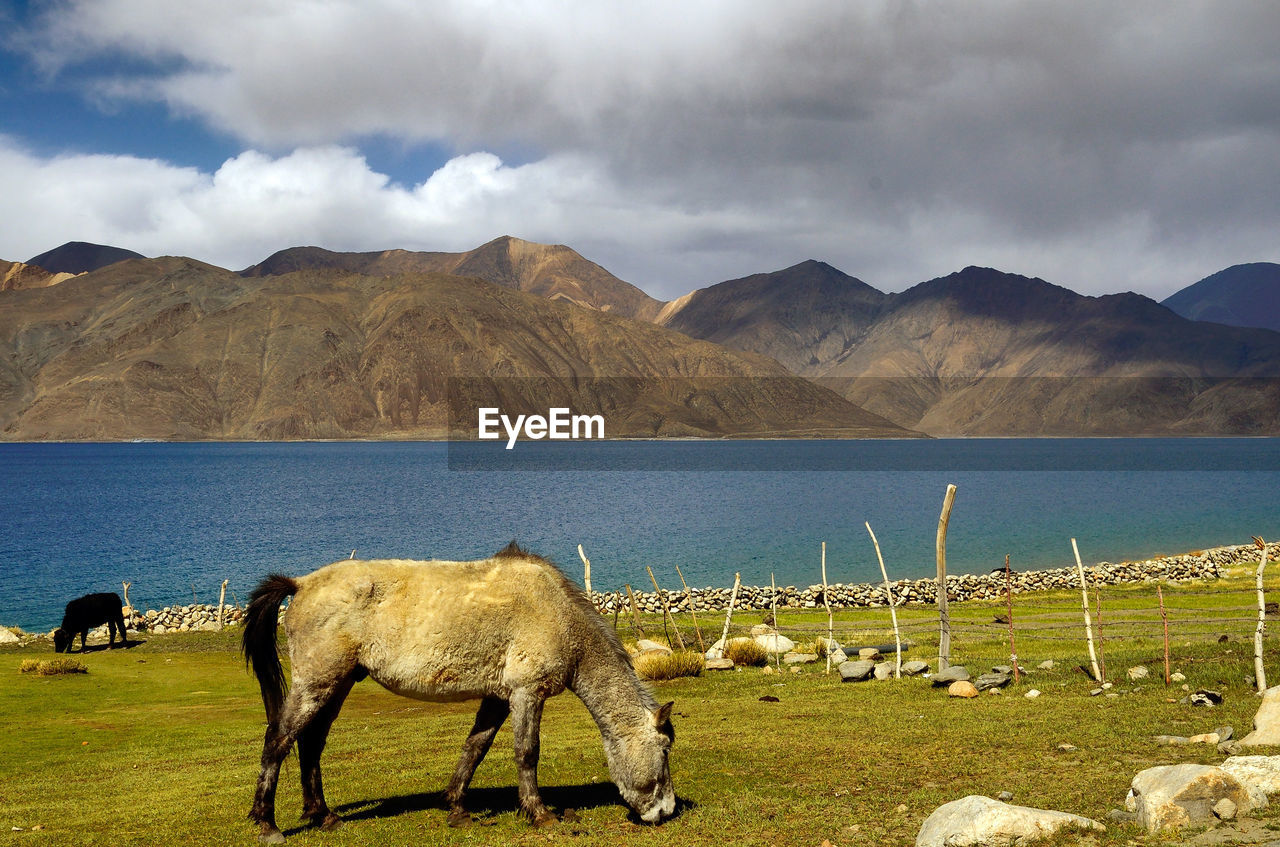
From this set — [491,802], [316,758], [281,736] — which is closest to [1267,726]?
[491,802]

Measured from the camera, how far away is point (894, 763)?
546 inches

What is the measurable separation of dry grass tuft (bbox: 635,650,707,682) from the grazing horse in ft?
44.5

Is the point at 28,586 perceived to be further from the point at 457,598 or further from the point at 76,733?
the point at 457,598

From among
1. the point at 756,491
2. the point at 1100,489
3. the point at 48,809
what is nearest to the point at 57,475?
the point at 756,491

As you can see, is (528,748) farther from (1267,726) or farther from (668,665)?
(668,665)

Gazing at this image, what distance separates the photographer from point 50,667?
1056 inches

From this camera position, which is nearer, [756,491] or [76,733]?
Answer: [76,733]

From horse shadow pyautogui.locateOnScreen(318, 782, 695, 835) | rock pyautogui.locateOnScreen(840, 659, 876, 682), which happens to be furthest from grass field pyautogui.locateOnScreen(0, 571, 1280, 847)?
rock pyautogui.locateOnScreen(840, 659, 876, 682)

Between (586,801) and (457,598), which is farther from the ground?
(457,598)

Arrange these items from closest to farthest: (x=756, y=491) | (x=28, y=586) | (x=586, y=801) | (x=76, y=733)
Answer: (x=586, y=801) < (x=76, y=733) < (x=28, y=586) < (x=756, y=491)

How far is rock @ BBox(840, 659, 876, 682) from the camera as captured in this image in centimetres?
2233

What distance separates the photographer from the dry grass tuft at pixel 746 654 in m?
26.5

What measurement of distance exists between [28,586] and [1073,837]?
65.7m

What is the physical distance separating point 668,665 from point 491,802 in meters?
12.9
